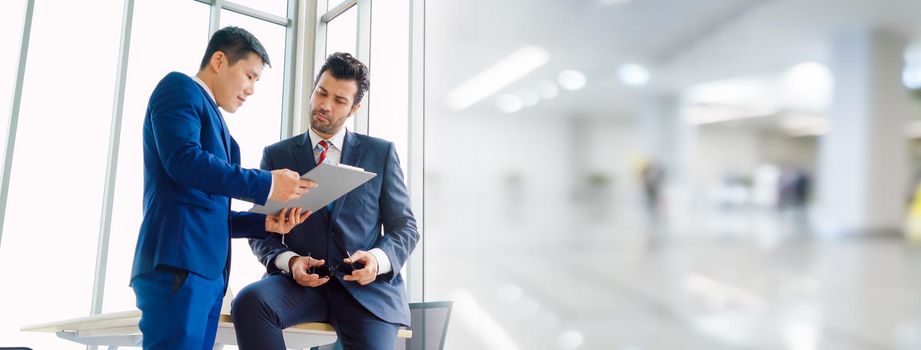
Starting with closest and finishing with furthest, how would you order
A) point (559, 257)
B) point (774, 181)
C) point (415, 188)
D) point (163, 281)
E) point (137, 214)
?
1. point (774, 181)
2. point (559, 257)
3. point (163, 281)
4. point (415, 188)
5. point (137, 214)

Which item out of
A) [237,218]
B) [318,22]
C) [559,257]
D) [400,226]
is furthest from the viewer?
[318,22]

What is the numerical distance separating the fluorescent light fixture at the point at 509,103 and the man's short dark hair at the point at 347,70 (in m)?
1.25

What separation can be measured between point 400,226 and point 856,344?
132 cm

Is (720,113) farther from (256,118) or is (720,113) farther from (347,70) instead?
(256,118)

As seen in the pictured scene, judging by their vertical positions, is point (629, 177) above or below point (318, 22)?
below

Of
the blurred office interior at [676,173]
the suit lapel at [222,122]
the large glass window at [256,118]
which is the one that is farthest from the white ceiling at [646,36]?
the large glass window at [256,118]

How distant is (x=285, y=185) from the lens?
1.25 metres

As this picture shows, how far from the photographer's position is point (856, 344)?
0.92ft

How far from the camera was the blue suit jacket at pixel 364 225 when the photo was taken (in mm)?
1471

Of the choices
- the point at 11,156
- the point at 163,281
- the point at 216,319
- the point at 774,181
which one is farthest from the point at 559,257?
the point at 11,156

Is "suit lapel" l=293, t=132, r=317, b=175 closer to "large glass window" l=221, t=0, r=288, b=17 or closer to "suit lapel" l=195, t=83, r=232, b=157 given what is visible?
"suit lapel" l=195, t=83, r=232, b=157

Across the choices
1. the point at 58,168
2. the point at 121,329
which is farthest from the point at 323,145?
the point at 58,168

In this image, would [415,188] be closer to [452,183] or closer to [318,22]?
[318,22]

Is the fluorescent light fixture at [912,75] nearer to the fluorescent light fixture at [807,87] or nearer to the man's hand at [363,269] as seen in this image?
the fluorescent light fixture at [807,87]
